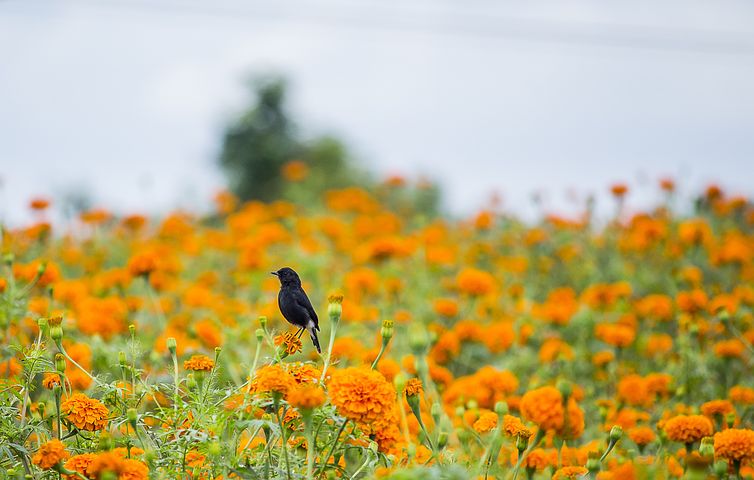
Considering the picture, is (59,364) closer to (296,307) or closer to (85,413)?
(85,413)

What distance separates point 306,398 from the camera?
1.31 metres

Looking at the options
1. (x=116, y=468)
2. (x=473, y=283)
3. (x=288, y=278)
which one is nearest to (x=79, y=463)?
(x=116, y=468)

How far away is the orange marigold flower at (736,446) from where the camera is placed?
1.70 meters

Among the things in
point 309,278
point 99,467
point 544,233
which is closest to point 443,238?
point 544,233

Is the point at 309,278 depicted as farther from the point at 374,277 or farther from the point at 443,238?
the point at 443,238

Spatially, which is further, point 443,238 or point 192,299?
point 443,238

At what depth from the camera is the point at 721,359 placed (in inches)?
117

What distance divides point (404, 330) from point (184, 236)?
83.5 inches

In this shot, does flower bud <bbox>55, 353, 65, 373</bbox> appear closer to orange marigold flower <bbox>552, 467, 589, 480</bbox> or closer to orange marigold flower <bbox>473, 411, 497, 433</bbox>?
orange marigold flower <bbox>473, 411, 497, 433</bbox>

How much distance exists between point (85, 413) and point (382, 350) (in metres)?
0.62

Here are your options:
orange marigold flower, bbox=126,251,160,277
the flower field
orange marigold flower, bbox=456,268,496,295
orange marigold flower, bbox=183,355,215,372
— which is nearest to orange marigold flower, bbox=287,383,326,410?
the flower field

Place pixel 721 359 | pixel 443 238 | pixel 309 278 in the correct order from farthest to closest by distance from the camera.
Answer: pixel 443 238, pixel 309 278, pixel 721 359

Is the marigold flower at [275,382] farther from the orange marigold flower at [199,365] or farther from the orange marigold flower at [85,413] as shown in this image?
the orange marigold flower at [85,413]

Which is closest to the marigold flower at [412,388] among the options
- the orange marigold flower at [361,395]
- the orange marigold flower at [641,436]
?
the orange marigold flower at [361,395]
